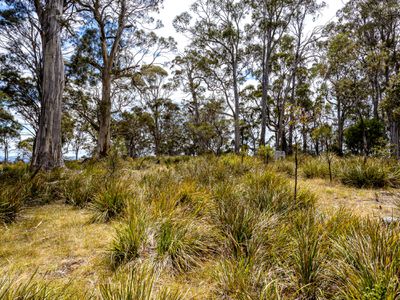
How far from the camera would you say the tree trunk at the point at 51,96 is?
6.95 metres

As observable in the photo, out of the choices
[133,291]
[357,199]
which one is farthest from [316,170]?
[133,291]

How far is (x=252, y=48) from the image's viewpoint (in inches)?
752

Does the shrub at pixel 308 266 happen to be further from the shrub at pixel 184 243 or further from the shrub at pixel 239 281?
the shrub at pixel 184 243

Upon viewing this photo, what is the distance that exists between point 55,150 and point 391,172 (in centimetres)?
1043

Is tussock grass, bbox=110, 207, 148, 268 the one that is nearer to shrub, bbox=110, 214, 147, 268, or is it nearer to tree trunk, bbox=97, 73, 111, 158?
shrub, bbox=110, 214, 147, 268

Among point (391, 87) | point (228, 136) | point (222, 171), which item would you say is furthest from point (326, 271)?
point (228, 136)

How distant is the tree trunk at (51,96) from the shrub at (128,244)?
5980 mm

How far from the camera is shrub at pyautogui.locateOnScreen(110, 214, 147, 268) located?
2.31 meters

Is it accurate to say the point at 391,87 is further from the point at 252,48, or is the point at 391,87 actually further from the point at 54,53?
the point at 54,53

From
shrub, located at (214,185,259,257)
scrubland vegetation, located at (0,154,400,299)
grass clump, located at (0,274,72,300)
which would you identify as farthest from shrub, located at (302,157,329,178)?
grass clump, located at (0,274,72,300)

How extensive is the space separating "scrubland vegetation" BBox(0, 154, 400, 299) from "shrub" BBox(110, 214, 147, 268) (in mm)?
11

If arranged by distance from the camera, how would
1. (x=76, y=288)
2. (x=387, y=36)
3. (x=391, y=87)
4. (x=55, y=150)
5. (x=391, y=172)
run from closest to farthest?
(x=76, y=288), (x=391, y=172), (x=55, y=150), (x=391, y=87), (x=387, y=36)

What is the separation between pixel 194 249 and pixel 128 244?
0.77 meters

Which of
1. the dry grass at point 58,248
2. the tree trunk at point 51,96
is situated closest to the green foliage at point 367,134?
the dry grass at point 58,248
